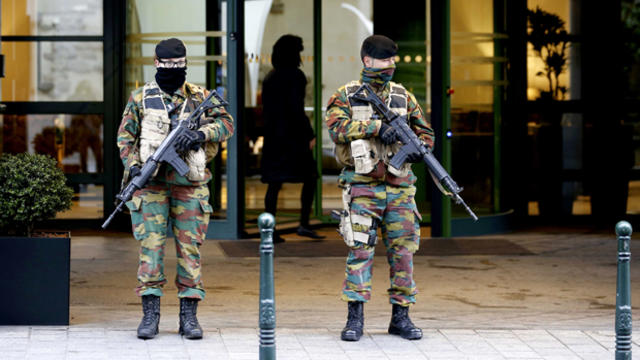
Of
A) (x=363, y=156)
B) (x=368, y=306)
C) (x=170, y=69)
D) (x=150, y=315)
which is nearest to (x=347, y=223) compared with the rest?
(x=363, y=156)

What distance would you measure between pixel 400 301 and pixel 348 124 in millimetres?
1141

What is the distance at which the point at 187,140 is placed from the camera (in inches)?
279

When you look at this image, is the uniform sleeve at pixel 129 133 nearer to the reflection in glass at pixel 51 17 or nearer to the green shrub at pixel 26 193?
the green shrub at pixel 26 193

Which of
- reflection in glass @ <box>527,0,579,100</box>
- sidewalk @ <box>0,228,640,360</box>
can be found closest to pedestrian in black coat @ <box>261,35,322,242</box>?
sidewalk @ <box>0,228,640,360</box>

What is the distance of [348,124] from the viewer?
724 cm

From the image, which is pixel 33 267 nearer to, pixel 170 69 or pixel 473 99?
pixel 170 69

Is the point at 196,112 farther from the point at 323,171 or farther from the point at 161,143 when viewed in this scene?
the point at 323,171

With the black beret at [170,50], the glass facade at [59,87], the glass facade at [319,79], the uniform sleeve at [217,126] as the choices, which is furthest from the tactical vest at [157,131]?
the glass facade at [59,87]

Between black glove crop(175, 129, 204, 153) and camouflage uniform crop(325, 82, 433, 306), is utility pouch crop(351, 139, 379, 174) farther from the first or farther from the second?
black glove crop(175, 129, 204, 153)

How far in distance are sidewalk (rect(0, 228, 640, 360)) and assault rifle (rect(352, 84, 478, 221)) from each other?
954mm

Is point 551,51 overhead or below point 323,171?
overhead

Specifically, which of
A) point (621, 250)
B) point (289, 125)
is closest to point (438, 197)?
point (289, 125)

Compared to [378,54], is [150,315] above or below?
below

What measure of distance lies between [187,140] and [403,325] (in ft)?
5.73
